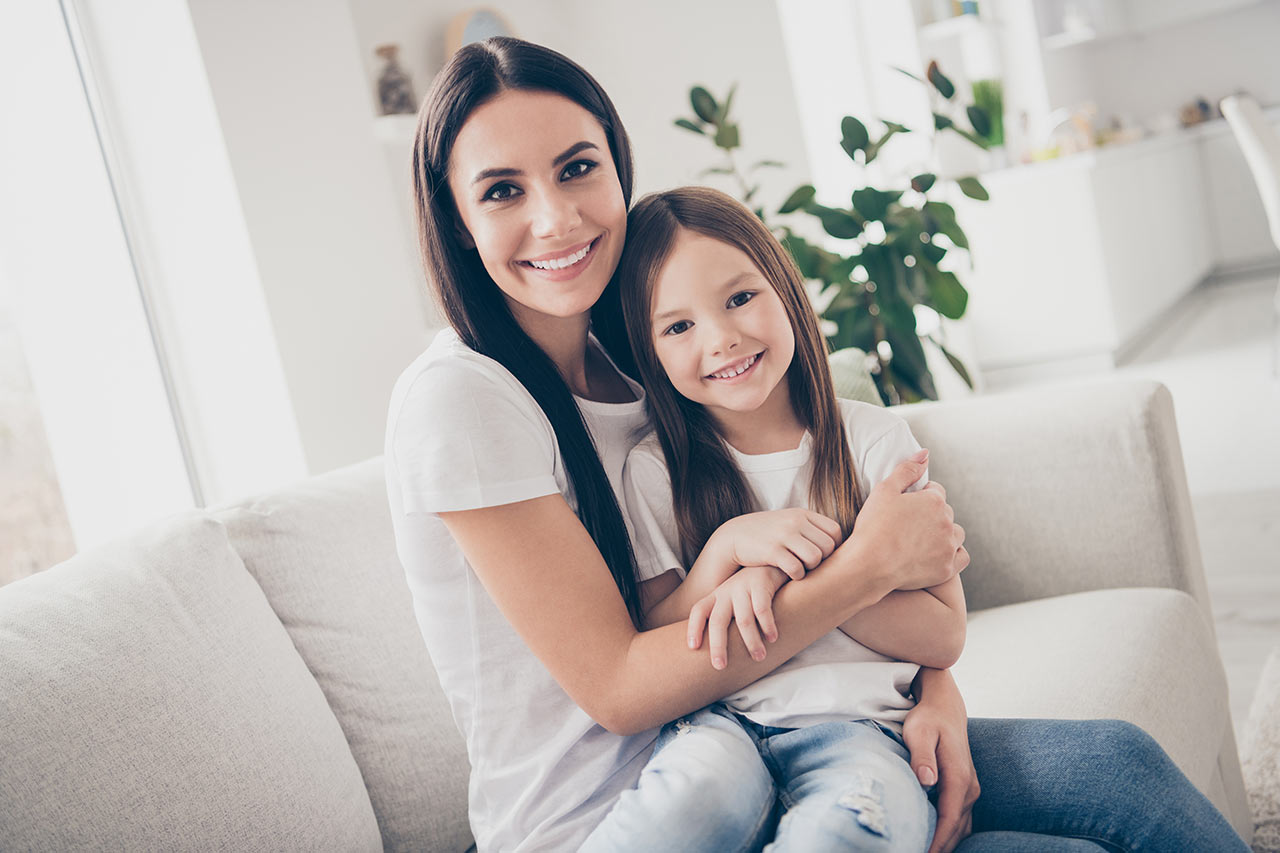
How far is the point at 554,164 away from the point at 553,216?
6 centimetres

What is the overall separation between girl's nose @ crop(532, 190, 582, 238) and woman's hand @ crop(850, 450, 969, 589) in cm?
39

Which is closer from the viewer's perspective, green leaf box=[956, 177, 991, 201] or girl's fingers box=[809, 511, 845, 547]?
girl's fingers box=[809, 511, 845, 547]

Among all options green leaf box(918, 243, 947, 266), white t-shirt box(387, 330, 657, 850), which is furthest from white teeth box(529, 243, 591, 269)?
green leaf box(918, 243, 947, 266)

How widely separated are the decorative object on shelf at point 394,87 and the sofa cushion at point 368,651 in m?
1.67

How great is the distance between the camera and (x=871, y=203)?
2523 millimetres

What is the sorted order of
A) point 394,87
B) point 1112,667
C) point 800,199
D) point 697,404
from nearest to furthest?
1. point 697,404
2. point 1112,667
3. point 800,199
4. point 394,87

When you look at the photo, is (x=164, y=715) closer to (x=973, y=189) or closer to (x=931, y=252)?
(x=931, y=252)

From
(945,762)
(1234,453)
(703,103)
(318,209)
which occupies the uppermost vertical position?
(703,103)

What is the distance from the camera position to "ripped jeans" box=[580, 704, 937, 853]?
2.66 feet

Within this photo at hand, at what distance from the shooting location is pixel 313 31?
227 centimetres

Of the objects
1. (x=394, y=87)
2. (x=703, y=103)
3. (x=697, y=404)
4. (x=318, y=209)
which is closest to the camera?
(x=697, y=404)

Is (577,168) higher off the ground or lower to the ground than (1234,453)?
higher

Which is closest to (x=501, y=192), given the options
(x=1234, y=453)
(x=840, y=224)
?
(x=840, y=224)

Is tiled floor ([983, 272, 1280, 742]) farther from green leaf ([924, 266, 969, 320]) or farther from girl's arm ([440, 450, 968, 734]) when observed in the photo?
girl's arm ([440, 450, 968, 734])
